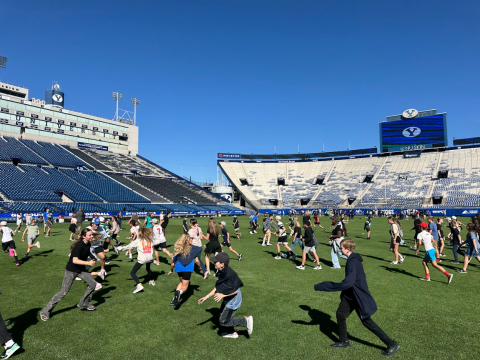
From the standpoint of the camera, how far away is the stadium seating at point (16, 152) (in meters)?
47.8

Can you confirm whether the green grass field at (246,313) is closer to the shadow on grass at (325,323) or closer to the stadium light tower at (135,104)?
the shadow on grass at (325,323)

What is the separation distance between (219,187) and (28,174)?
47538mm

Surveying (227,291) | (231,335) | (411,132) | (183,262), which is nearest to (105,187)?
(183,262)

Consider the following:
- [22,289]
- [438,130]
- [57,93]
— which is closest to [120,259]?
[22,289]

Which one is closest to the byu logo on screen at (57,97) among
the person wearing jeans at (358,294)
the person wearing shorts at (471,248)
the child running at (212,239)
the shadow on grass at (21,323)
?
the child running at (212,239)

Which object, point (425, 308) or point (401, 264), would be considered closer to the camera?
point (425, 308)

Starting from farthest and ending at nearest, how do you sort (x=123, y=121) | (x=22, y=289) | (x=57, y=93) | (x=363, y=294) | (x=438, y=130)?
(x=123, y=121) → (x=438, y=130) → (x=57, y=93) → (x=22, y=289) → (x=363, y=294)

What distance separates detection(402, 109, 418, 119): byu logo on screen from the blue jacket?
77479 millimetres

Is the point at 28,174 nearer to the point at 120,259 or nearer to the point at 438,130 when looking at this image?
the point at 120,259

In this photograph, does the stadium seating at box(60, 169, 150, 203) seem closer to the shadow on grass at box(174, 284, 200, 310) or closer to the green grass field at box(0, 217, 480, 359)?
the green grass field at box(0, 217, 480, 359)

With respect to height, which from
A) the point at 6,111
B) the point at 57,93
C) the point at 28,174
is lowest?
the point at 28,174

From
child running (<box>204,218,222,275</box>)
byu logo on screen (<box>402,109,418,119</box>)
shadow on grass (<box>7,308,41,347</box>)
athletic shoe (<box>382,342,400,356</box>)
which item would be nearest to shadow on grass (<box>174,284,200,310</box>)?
child running (<box>204,218,222,275</box>)

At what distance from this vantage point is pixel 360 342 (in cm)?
596

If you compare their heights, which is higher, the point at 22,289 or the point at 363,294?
the point at 363,294
